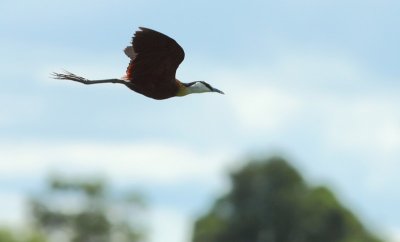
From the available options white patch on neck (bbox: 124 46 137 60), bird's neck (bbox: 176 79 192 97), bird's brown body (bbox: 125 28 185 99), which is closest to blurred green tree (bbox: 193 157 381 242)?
white patch on neck (bbox: 124 46 137 60)

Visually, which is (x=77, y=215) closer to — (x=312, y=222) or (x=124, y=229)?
(x=124, y=229)

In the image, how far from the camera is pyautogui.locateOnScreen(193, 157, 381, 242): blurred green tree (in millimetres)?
93875

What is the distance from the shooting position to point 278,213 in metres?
97.3

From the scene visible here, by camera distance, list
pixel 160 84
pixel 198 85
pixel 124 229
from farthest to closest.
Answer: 1. pixel 124 229
2. pixel 198 85
3. pixel 160 84

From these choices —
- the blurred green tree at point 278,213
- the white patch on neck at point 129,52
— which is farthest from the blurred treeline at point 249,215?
the white patch on neck at point 129,52

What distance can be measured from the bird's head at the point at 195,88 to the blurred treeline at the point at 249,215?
76.6 metres

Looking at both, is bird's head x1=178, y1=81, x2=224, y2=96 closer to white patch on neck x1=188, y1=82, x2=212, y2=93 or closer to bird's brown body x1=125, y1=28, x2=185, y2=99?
white patch on neck x1=188, y1=82, x2=212, y2=93

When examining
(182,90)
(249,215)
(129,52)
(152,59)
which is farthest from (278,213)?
(152,59)

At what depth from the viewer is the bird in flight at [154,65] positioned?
14.6m

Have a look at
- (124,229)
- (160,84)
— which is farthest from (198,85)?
(124,229)

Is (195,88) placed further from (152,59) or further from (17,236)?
(17,236)

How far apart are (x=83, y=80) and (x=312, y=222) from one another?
82.4 meters

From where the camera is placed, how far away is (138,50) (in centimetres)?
1480

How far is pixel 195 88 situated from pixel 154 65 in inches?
36.8
